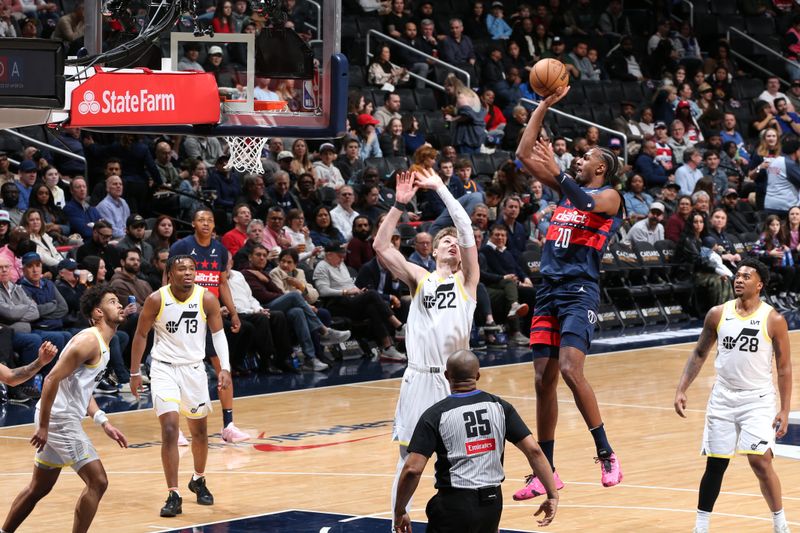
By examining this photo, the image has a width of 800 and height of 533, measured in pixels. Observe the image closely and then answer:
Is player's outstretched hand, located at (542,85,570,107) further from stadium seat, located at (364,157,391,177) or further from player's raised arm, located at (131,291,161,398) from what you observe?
stadium seat, located at (364,157,391,177)

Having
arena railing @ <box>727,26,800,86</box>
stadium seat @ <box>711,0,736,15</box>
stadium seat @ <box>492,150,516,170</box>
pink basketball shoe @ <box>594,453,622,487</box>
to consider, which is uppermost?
stadium seat @ <box>711,0,736,15</box>

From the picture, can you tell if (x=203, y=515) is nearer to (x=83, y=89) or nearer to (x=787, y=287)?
(x=83, y=89)

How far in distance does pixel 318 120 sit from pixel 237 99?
68 cm

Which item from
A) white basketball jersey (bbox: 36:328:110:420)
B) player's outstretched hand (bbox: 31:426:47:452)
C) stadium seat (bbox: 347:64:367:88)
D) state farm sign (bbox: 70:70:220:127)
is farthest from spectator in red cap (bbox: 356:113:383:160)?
player's outstretched hand (bbox: 31:426:47:452)

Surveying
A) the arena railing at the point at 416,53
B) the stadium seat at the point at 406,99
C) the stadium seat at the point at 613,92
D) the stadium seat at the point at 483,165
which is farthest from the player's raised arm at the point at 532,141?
the stadium seat at the point at 613,92

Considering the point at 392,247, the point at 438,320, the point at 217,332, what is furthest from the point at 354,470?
the point at 392,247

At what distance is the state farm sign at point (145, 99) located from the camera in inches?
382

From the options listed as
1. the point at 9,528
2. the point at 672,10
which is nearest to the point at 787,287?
the point at 672,10

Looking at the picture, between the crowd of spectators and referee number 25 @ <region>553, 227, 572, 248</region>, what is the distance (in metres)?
3.21

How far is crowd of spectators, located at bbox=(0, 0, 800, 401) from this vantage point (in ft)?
46.5

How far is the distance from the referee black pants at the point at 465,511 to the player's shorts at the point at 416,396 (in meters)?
1.33

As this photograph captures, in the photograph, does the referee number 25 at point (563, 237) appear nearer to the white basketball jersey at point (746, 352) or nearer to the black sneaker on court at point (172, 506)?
the white basketball jersey at point (746, 352)

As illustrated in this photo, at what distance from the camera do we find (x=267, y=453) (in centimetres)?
1122

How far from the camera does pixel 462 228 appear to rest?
26.2ft
